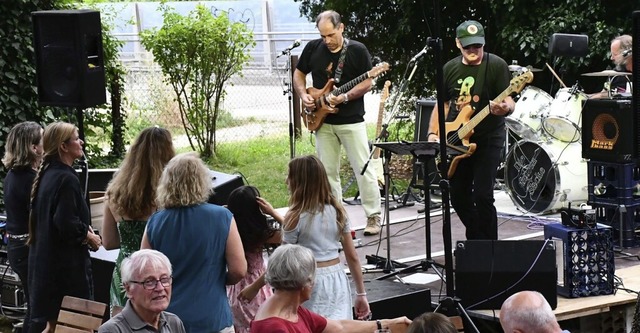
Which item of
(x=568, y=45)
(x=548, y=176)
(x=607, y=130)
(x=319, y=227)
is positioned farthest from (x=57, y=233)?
(x=568, y=45)

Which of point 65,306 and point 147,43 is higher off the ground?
point 147,43

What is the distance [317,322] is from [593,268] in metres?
2.99

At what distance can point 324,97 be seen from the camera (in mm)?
9141

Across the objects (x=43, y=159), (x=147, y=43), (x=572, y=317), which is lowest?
(x=572, y=317)

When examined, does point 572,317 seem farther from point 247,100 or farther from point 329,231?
point 247,100

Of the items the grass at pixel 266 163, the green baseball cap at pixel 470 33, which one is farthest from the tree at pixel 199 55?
the green baseball cap at pixel 470 33

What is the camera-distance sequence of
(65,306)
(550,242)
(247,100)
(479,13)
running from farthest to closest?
(247,100) → (479,13) → (550,242) → (65,306)

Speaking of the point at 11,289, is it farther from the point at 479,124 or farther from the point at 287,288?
the point at 287,288

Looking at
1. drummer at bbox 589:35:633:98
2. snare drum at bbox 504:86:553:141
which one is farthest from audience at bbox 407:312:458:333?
snare drum at bbox 504:86:553:141

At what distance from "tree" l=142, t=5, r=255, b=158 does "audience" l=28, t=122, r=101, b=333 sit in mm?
7180

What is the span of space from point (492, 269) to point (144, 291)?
3149 millimetres

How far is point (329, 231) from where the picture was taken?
6039 millimetres

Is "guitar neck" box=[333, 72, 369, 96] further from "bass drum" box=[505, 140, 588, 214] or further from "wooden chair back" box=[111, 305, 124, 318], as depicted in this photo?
"wooden chair back" box=[111, 305, 124, 318]

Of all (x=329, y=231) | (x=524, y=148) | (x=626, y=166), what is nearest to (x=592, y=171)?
(x=626, y=166)
